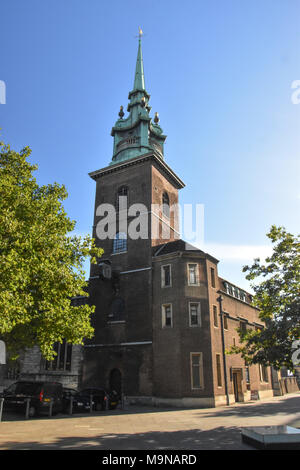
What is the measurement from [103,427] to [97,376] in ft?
48.7

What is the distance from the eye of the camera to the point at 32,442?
9.83 meters

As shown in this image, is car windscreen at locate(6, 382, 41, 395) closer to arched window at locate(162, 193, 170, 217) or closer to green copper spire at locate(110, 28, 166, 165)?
arched window at locate(162, 193, 170, 217)

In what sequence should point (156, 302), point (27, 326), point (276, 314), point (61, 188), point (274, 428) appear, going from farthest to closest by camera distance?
point (156, 302) → point (61, 188) → point (27, 326) → point (276, 314) → point (274, 428)

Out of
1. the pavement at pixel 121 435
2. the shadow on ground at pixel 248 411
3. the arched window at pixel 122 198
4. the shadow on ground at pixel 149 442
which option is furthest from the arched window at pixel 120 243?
the shadow on ground at pixel 149 442

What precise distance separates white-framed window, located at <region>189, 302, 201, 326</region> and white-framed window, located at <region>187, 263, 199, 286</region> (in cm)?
164

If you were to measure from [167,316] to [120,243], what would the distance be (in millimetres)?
8919

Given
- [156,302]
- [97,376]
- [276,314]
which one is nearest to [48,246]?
[276,314]

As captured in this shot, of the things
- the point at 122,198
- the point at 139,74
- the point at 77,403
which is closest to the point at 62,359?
the point at 77,403

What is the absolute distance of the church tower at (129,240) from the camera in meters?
26.7

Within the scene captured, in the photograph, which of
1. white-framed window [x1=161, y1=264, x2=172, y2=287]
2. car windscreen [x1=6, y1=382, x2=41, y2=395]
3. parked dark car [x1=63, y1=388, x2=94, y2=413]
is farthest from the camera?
white-framed window [x1=161, y1=264, x2=172, y2=287]

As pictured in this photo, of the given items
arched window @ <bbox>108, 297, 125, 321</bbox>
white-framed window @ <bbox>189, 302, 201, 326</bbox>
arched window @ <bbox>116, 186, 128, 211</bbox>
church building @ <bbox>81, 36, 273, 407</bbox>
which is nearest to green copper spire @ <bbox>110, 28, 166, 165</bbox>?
church building @ <bbox>81, 36, 273, 407</bbox>

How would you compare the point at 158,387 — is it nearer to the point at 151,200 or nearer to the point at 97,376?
the point at 97,376

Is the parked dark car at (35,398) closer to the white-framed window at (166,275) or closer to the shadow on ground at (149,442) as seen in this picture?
the shadow on ground at (149,442)

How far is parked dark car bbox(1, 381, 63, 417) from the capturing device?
1667cm
